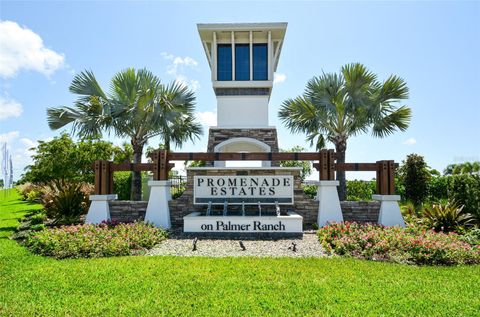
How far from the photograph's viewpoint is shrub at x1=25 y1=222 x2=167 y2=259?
21.7 feet

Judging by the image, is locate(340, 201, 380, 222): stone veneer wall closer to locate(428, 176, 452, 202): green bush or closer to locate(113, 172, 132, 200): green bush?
locate(428, 176, 452, 202): green bush

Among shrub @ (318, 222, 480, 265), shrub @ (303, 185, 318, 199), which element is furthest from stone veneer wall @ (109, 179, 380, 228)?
shrub @ (303, 185, 318, 199)

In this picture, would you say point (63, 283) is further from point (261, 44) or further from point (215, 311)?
point (261, 44)

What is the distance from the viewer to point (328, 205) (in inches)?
381

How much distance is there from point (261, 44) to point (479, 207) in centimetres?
1010

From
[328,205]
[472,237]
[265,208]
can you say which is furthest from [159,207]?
[472,237]

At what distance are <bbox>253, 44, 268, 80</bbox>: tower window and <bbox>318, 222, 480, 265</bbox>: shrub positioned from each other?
27.8 feet

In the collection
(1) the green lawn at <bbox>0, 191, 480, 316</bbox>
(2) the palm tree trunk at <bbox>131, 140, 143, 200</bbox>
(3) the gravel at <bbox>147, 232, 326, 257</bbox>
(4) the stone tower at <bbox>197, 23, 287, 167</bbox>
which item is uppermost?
(4) the stone tower at <bbox>197, 23, 287, 167</bbox>

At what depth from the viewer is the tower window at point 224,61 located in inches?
552

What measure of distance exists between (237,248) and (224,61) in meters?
9.32

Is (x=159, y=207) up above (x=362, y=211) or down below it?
above

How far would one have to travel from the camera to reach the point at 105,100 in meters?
13.8

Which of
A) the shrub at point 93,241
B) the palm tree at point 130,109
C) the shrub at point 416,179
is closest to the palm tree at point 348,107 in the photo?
the shrub at point 416,179

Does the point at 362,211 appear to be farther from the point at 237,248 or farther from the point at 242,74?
the point at 242,74
